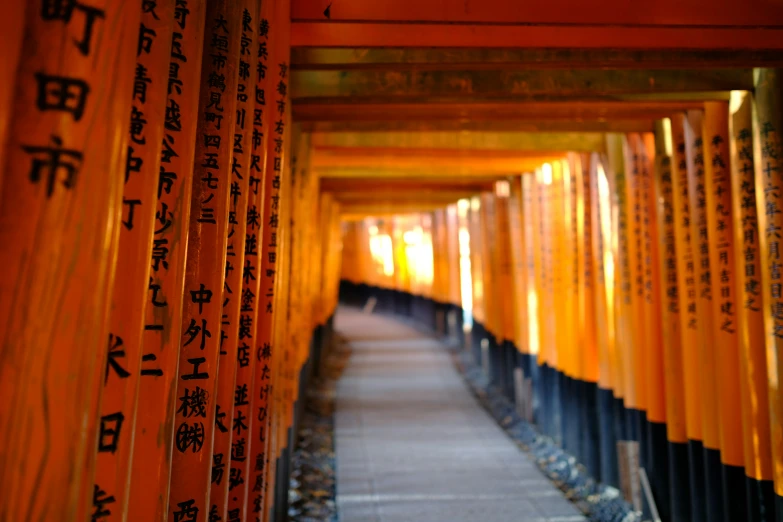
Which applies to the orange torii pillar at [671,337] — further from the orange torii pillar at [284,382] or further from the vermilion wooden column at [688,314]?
the orange torii pillar at [284,382]

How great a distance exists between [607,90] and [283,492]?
3825 mm

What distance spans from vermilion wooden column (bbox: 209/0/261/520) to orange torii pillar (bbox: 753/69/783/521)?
2.92m

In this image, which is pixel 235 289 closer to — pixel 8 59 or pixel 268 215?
pixel 268 215

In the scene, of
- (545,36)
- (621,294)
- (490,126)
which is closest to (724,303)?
(621,294)

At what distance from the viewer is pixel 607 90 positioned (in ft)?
11.4

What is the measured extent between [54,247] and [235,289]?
111 centimetres

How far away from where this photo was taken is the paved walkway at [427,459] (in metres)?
4.39

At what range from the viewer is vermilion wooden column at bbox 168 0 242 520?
5.85 ft

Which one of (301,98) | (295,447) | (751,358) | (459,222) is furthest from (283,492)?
(459,222)

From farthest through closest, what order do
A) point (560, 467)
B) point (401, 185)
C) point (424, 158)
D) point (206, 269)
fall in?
point (401, 185)
point (424, 158)
point (560, 467)
point (206, 269)

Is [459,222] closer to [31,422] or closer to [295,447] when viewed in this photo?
[295,447]

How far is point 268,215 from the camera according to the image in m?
2.79

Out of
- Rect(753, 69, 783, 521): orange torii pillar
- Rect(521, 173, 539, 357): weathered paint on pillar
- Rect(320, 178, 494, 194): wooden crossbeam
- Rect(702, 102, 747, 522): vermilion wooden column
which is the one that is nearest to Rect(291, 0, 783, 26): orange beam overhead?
Rect(753, 69, 783, 521): orange torii pillar

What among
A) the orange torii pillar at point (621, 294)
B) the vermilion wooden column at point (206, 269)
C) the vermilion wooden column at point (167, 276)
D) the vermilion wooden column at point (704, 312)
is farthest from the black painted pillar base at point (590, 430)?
the vermilion wooden column at point (167, 276)
